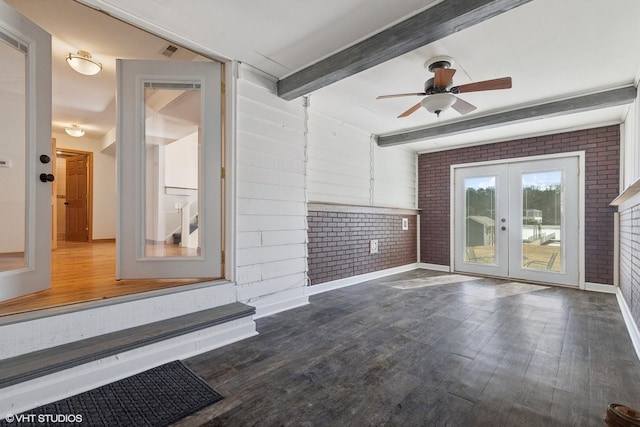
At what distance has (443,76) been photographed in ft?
9.44

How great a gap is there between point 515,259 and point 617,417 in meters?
4.46

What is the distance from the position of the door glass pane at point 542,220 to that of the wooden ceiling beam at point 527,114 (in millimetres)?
1592

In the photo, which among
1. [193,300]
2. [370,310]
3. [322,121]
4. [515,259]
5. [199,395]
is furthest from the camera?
[515,259]

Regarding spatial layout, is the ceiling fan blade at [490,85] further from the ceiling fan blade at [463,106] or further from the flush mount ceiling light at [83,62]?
the flush mount ceiling light at [83,62]

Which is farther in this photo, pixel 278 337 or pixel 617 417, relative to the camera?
pixel 278 337

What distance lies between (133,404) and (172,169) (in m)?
2.16

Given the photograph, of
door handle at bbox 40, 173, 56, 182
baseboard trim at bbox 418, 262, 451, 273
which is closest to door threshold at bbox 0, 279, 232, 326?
door handle at bbox 40, 173, 56, 182

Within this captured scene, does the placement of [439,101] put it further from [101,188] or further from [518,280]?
[101,188]

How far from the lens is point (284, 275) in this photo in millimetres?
3486

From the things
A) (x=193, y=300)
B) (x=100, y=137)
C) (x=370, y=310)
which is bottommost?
(x=370, y=310)

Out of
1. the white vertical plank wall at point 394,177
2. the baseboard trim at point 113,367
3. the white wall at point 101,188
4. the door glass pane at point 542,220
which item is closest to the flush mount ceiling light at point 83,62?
the baseboard trim at point 113,367

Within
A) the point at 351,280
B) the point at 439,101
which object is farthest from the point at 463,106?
the point at 351,280

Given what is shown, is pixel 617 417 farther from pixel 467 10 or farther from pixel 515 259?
pixel 515 259

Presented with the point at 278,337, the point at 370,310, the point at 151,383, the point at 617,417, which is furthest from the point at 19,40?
the point at 617,417
